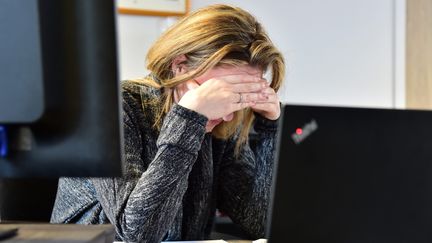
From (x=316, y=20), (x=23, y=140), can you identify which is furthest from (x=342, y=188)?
(x=316, y=20)

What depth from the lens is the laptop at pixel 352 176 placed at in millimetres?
511

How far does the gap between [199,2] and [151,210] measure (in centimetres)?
142

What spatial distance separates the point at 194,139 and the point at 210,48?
21 centimetres

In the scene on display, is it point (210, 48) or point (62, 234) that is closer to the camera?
point (62, 234)

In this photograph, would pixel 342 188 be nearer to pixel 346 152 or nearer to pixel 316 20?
pixel 346 152

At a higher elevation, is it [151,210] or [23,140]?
[23,140]

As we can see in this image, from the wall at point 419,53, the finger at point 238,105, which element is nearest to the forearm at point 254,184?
the finger at point 238,105

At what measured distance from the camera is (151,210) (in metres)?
0.90

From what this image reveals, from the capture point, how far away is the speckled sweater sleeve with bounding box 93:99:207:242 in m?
0.89

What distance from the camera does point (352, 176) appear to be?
529 mm

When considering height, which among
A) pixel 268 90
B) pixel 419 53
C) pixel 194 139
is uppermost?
pixel 419 53

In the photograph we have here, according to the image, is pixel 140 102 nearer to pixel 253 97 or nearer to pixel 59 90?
pixel 253 97

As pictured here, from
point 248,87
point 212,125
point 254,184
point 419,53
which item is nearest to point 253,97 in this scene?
point 248,87

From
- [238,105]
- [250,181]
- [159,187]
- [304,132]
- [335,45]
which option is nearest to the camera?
[304,132]
